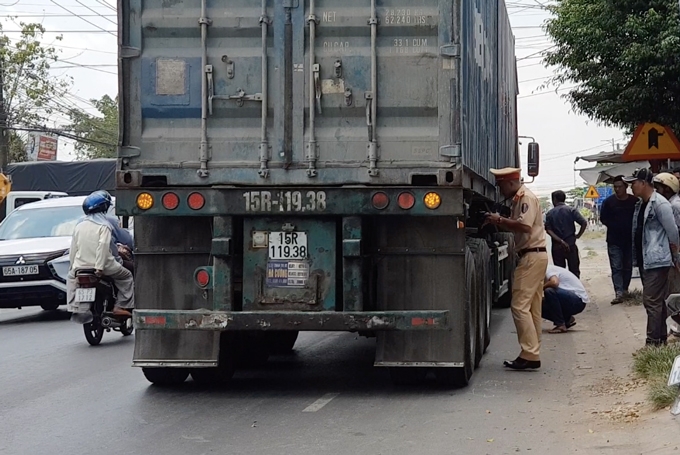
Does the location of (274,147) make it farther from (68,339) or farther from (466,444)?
(68,339)

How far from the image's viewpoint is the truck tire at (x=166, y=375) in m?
9.35

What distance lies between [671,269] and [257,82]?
4.34 meters

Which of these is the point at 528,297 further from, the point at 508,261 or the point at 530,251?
the point at 508,261

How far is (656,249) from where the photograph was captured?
998 cm

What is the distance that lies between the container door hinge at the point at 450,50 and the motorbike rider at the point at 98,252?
540 cm

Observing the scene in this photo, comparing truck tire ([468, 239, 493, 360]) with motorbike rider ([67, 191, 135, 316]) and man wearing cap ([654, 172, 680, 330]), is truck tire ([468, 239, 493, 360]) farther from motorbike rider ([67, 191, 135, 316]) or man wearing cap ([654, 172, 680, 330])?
motorbike rider ([67, 191, 135, 316])

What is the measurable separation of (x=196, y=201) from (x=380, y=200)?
1413 mm

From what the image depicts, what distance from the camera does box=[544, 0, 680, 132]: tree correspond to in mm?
15836

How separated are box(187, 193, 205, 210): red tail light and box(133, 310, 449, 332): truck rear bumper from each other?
0.81 metres

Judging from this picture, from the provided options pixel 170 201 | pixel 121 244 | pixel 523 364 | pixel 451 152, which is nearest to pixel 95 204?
pixel 121 244

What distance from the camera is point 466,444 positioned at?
7.02 m

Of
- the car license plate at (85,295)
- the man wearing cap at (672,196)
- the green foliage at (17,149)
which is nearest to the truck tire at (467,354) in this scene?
the man wearing cap at (672,196)

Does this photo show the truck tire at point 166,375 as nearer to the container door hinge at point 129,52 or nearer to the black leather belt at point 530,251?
the container door hinge at point 129,52

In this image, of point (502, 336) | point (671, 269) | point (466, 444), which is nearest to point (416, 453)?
point (466, 444)
